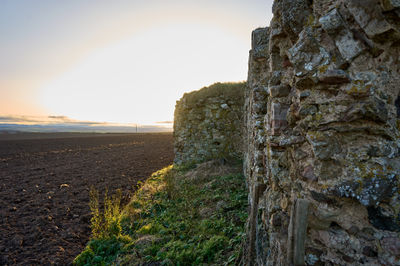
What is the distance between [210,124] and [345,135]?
985 cm

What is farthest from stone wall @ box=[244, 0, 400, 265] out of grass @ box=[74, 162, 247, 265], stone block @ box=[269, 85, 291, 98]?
grass @ box=[74, 162, 247, 265]

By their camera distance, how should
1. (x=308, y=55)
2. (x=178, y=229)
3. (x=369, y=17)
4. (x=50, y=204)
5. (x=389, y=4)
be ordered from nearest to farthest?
(x=389, y=4), (x=369, y=17), (x=308, y=55), (x=178, y=229), (x=50, y=204)

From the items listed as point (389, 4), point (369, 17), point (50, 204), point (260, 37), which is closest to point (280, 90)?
point (369, 17)

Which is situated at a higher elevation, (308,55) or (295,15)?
(295,15)

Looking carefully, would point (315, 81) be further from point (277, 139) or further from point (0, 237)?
point (0, 237)

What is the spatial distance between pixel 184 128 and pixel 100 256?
28.3 ft

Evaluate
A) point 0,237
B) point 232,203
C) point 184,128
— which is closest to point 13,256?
point 0,237

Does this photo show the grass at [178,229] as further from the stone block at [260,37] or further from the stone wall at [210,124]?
the stone block at [260,37]

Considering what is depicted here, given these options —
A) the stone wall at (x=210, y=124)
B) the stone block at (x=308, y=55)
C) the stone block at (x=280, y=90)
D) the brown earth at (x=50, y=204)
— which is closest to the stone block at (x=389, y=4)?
the stone block at (x=308, y=55)

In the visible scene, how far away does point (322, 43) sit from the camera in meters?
2.09

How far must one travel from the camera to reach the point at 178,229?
532 cm

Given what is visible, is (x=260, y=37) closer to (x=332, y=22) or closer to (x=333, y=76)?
(x=332, y=22)

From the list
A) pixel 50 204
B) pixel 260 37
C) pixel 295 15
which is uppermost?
pixel 260 37

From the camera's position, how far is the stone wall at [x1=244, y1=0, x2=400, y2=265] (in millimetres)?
1768
